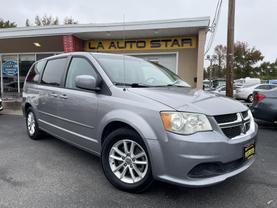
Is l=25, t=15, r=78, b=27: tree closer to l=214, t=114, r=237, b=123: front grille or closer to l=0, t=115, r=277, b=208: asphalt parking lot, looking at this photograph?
l=0, t=115, r=277, b=208: asphalt parking lot

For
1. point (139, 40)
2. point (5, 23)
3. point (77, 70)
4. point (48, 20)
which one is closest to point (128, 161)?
point (77, 70)

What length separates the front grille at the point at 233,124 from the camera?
262 centimetres

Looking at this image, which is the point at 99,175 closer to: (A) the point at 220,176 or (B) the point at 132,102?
(B) the point at 132,102

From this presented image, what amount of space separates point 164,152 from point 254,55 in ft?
175

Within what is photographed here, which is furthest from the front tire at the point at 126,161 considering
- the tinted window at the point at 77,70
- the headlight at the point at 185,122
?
the tinted window at the point at 77,70

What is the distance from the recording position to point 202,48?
9719 mm

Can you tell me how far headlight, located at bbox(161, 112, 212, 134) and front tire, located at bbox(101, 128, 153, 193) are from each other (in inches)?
16.1

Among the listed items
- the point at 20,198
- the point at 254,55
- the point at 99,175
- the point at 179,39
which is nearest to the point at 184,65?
the point at 179,39

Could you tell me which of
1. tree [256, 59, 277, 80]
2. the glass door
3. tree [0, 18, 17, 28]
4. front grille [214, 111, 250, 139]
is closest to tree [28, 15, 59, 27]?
tree [0, 18, 17, 28]

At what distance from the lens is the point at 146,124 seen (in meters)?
2.65

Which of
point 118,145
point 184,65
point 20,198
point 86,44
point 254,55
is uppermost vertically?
point 254,55

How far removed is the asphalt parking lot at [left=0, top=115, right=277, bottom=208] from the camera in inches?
107

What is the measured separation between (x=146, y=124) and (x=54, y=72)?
254 centimetres

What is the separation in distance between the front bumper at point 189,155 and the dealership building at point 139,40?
756 cm
